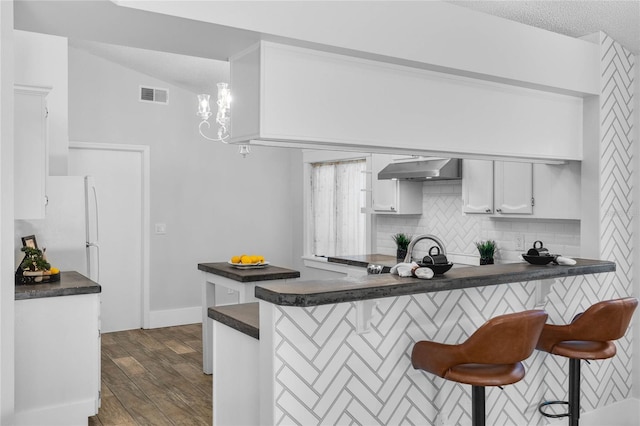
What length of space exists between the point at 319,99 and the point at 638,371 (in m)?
3.15

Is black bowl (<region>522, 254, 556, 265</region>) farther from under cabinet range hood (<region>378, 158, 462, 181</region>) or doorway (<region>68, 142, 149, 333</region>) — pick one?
doorway (<region>68, 142, 149, 333</region>)

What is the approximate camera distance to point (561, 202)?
4.04 m

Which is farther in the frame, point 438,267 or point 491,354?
point 438,267

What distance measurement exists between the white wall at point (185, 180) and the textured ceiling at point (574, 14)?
449 cm

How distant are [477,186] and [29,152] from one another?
3.53m

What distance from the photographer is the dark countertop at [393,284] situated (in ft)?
8.06

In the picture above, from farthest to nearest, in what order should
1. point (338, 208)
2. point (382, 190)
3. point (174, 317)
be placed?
point (338, 208) → point (174, 317) → point (382, 190)

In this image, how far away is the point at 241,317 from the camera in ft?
9.66

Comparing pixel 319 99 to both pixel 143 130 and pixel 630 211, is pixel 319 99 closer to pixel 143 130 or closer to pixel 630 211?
pixel 630 211

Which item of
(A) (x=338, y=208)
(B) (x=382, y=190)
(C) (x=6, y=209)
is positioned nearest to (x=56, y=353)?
(C) (x=6, y=209)

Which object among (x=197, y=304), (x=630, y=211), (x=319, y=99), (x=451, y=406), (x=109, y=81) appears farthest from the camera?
(x=197, y=304)

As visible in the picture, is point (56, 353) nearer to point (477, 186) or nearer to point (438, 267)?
point (438, 267)

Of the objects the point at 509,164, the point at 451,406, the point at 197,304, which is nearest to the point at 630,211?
the point at 509,164

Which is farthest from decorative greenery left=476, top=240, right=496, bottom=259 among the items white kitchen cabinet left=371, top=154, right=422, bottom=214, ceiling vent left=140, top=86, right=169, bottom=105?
ceiling vent left=140, top=86, right=169, bottom=105
